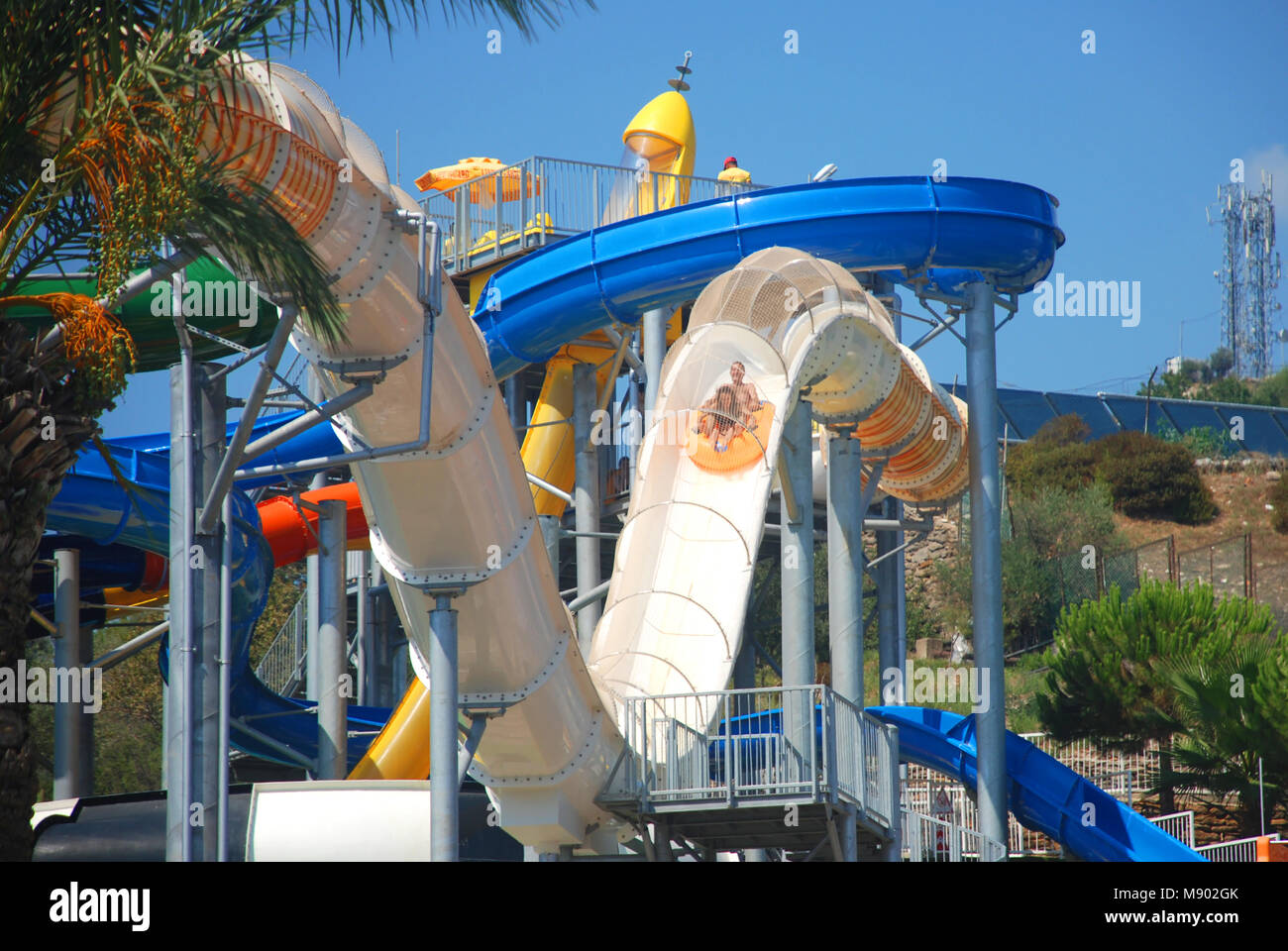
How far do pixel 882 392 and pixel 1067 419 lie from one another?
31954 mm

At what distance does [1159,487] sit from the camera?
41.7 meters

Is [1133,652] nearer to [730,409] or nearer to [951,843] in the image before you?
[951,843]

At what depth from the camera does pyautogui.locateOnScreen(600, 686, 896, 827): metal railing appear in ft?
40.8

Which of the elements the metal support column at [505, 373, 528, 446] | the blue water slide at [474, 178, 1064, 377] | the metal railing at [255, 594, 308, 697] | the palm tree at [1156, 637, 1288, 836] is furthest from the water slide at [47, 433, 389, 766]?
the palm tree at [1156, 637, 1288, 836]

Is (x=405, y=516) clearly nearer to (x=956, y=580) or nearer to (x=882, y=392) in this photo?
(x=882, y=392)

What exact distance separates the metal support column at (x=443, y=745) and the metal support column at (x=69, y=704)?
7616mm

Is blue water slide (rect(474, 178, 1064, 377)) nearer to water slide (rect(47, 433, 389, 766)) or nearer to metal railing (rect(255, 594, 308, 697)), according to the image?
→ water slide (rect(47, 433, 389, 766))

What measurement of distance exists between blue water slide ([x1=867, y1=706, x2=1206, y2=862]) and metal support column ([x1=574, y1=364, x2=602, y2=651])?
4104 millimetres

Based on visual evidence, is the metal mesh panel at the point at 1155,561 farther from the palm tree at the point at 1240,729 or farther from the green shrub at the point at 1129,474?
the palm tree at the point at 1240,729

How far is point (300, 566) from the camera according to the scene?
44.3 m

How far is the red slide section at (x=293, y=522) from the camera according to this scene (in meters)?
21.3

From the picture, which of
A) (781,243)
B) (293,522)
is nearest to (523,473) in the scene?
(781,243)

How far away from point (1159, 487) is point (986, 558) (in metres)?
26.6
